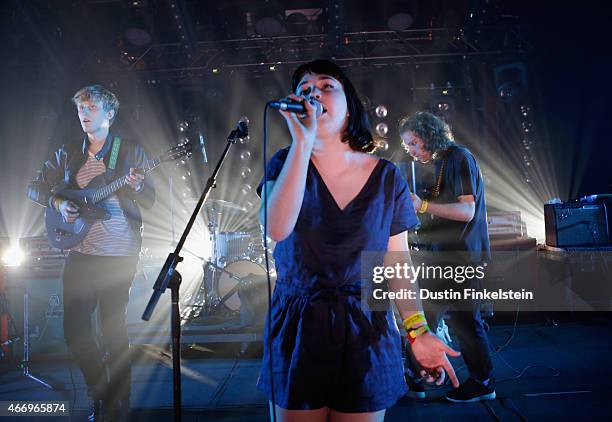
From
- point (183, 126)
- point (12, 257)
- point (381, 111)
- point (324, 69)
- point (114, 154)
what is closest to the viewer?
point (324, 69)

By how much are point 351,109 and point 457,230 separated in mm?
1942

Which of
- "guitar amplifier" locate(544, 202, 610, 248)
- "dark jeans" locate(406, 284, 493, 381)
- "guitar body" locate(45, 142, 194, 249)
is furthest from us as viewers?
"guitar amplifier" locate(544, 202, 610, 248)

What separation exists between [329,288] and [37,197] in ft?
9.30

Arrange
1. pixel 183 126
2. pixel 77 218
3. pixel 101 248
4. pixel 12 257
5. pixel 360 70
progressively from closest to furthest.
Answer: pixel 101 248 → pixel 77 218 → pixel 12 257 → pixel 360 70 → pixel 183 126

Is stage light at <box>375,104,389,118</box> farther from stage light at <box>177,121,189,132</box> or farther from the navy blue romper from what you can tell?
the navy blue romper

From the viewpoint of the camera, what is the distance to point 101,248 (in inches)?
107

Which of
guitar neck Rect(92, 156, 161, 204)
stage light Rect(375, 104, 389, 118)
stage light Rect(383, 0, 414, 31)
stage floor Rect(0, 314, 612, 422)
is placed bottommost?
stage floor Rect(0, 314, 612, 422)

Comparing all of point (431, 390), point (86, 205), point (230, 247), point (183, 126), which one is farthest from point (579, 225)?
point (183, 126)

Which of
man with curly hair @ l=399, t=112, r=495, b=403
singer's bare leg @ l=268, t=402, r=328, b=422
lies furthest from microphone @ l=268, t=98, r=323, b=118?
man with curly hair @ l=399, t=112, r=495, b=403

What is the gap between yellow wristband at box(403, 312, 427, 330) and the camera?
1.32 meters

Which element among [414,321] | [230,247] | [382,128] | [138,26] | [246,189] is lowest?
[414,321]

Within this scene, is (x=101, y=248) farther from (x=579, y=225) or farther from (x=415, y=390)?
(x=579, y=225)

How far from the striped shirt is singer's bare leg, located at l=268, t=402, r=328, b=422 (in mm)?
2028

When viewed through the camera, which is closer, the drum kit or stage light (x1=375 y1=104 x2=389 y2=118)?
the drum kit
